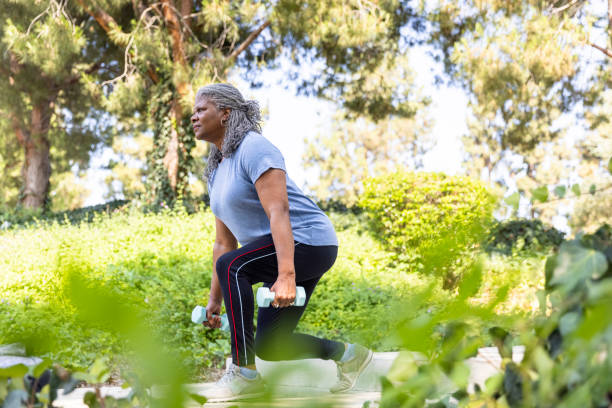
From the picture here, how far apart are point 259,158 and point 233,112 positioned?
0.43 m

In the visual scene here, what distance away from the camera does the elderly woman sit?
2.36 meters

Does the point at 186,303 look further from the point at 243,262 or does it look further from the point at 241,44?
the point at 241,44

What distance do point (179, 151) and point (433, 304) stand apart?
13052mm

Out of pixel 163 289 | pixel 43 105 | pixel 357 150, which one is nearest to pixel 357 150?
pixel 357 150

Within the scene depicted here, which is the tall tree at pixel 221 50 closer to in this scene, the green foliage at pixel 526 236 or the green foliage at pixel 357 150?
the green foliage at pixel 526 236

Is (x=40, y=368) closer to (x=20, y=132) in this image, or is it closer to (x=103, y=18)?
(x=103, y=18)

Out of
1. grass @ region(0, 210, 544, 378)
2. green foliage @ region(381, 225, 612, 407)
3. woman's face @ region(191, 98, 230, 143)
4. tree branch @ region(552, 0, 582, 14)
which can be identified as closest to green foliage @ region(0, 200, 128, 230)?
grass @ region(0, 210, 544, 378)

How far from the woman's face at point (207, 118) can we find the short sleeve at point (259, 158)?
0.93ft

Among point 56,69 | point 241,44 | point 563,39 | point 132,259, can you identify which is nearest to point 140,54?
point 56,69

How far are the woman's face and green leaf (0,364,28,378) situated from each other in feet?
6.86

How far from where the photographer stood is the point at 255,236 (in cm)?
258

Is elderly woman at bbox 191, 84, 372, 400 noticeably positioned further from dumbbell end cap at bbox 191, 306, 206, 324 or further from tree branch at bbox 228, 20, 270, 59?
tree branch at bbox 228, 20, 270, 59

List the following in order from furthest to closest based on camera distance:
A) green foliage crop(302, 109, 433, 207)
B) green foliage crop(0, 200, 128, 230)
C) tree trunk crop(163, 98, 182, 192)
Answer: green foliage crop(302, 109, 433, 207) < green foliage crop(0, 200, 128, 230) < tree trunk crop(163, 98, 182, 192)

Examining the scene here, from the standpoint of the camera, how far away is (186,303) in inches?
229
